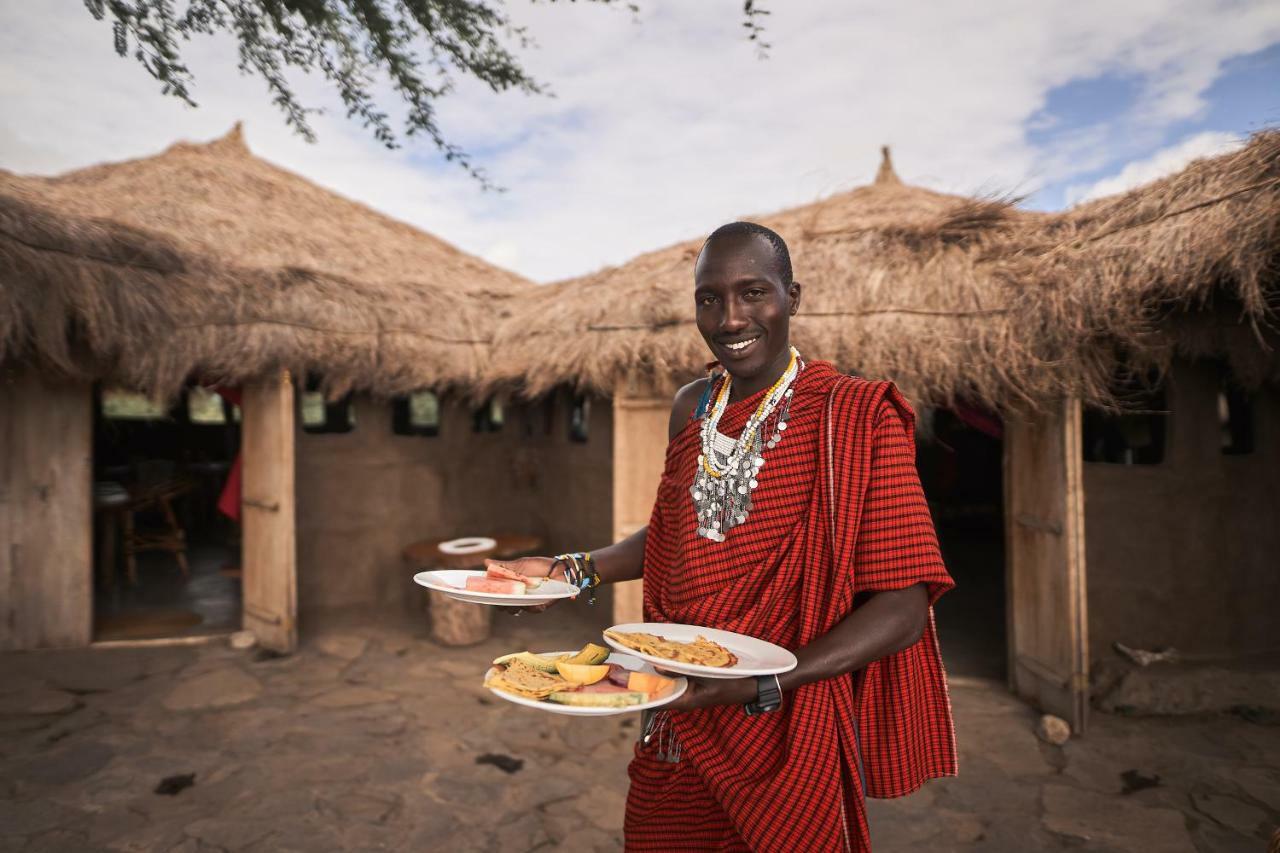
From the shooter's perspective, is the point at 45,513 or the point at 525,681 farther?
the point at 45,513

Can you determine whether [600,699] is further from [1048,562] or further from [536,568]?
[1048,562]

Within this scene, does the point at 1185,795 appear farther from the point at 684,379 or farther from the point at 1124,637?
the point at 684,379

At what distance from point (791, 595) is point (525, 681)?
0.53 metres

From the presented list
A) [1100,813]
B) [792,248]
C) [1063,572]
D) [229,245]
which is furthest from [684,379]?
[229,245]

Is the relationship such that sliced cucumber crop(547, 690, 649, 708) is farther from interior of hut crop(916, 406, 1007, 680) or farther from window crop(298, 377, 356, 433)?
window crop(298, 377, 356, 433)

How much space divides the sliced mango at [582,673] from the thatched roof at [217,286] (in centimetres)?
502

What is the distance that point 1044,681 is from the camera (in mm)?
4547

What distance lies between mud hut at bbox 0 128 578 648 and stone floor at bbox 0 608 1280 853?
3.69 ft

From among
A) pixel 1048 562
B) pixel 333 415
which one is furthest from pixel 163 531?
pixel 1048 562

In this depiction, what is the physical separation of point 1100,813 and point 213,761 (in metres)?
4.52

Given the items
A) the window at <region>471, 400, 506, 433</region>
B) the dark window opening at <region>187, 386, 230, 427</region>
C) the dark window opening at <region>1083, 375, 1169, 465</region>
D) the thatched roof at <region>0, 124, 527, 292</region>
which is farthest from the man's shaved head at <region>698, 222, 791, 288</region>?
the dark window opening at <region>187, 386, 230, 427</region>

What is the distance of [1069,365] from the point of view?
13.4ft

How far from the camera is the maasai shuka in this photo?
1.35 metres

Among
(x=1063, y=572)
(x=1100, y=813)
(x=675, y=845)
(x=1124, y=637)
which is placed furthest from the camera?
(x=1124, y=637)
